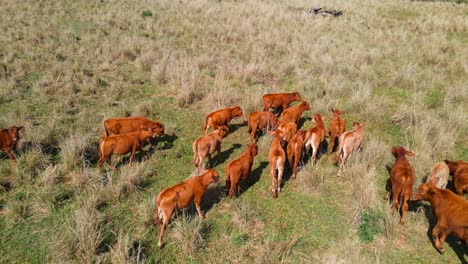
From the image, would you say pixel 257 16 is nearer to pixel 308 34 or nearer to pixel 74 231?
pixel 308 34

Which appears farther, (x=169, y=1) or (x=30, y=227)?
(x=169, y=1)

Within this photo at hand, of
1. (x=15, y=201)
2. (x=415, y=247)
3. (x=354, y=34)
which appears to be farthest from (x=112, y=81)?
(x=354, y=34)

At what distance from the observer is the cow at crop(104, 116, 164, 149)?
28.2 feet

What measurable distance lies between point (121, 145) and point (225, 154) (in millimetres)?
2726

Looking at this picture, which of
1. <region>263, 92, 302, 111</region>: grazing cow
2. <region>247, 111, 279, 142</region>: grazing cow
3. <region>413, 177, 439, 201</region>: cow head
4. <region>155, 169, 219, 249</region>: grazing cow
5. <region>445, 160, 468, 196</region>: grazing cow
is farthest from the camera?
<region>263, 92, 302, 111</region>: grazing cow

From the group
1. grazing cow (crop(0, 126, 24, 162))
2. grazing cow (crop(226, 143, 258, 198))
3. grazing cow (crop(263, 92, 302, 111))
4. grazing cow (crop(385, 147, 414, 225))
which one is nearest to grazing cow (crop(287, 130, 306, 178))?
grazing cow (crop(226, 143, 258, 198))

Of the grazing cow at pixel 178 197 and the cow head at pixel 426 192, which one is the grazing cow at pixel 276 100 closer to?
the grazing cow at pixel 178 197

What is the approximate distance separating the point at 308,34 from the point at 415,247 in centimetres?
1712

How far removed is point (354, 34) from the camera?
21.4 meters

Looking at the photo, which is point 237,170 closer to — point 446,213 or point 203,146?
point 203,146

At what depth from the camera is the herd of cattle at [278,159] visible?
18.8 ft

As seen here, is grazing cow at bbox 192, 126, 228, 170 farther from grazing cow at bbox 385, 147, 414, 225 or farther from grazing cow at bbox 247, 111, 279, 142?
grazing cow at bbox 385, 147, 414, 225

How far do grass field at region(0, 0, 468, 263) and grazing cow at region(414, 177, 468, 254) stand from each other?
0.37 m

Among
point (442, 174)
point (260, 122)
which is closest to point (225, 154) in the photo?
point (260, 122)
